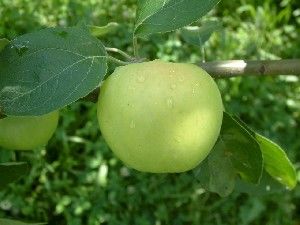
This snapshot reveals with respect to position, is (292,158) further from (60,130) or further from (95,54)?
(95,54)

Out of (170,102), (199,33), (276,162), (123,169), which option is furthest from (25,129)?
(123,169)

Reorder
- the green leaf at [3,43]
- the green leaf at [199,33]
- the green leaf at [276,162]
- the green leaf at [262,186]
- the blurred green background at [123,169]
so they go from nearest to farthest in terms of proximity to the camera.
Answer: the green leaf at [3,43]
the green leaf at [276,162]
the green leaf at [262,186]
the green leaf at [199,33]
the blurred green background at [123,169]

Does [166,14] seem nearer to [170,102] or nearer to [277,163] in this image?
[170,102]

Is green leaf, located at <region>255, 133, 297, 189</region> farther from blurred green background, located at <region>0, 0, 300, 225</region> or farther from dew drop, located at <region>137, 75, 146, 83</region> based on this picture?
blurred green background, located at <region>0, 0, 300, 225</region>

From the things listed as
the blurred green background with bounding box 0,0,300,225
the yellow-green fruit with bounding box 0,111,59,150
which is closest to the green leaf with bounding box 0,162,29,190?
the yellow-green fruit with bounding box 0,111,59,150

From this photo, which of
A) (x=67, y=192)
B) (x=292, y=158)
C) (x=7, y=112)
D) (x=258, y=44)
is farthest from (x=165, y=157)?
(x=258, y=44)

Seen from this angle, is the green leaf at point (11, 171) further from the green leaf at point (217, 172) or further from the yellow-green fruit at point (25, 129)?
the green leaf at point (217, 172)

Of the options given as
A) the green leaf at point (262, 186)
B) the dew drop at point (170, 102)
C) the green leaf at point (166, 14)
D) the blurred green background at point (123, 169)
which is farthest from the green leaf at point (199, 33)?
the blurred green background at point (123, 169)
